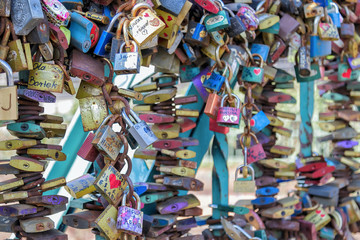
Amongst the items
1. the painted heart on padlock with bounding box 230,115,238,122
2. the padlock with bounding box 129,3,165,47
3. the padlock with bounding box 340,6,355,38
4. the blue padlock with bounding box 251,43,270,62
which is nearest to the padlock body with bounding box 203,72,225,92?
the painted heart on padlock with bounding box 230,115,238,122

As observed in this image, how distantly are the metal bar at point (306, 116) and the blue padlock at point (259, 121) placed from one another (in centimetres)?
61

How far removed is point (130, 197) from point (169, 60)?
0.44 metres

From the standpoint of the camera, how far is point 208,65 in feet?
5.07

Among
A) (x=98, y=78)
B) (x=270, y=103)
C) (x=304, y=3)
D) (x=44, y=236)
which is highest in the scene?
(x=304, y=3)

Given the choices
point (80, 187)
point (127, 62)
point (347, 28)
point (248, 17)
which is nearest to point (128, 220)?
point (80, 187)

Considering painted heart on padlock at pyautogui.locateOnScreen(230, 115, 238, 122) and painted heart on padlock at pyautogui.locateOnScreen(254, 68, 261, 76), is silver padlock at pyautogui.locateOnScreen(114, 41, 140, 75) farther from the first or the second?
painted heart on padlock at pyautogui.locateOnScreen(254, 68, 261, 76)

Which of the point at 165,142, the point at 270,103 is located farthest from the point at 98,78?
the point at 270,103

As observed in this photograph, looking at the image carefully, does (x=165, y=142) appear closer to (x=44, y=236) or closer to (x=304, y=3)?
(x=44, y=236)

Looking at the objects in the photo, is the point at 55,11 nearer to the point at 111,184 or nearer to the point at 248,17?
the point at 111,184

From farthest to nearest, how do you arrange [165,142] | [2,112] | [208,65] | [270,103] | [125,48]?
[270,103], [208,65], [165,142], [125,48], [2,112]

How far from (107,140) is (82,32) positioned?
233 mm

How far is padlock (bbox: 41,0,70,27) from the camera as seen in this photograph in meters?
1.01

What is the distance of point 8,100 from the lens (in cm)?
94

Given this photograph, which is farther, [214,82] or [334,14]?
[334,14]
